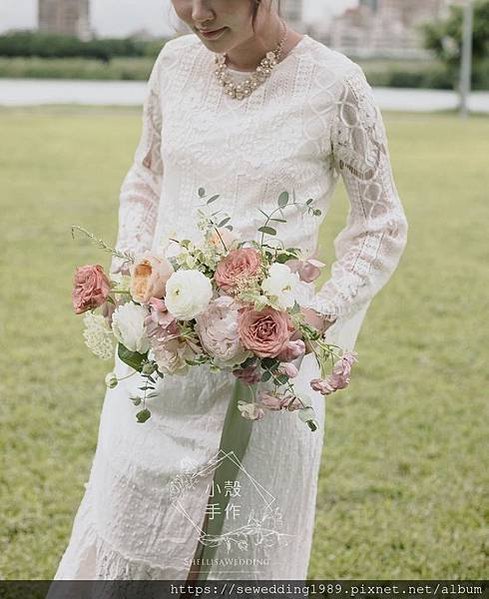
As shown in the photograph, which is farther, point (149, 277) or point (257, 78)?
point (257, 78)

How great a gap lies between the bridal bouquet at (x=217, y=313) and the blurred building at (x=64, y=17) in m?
25.7

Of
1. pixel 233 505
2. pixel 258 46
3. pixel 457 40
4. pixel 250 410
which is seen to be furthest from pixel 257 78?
pixel 457 40

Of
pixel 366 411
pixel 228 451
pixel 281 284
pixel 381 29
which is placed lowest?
pixel 381 29

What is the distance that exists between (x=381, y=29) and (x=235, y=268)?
3381 cm

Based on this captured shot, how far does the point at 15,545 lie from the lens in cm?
324

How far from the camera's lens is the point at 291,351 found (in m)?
Answer: 1.68

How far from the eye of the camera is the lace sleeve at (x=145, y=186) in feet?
7.23

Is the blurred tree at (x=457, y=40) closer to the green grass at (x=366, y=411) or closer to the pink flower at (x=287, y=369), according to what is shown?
the green grass at (x=366, y=411)

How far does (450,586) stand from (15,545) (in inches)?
54.4

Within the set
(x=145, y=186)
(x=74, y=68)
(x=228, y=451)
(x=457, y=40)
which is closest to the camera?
(x=228, y=451)

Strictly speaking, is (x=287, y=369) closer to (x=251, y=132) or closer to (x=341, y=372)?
(x=341, y=372)

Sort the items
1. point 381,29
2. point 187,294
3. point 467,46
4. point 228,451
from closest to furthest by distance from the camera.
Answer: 1. point 187,294
2. point 228,451
3. point 467,46
4. point 381,29

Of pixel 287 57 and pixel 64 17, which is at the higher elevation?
pixel 287 57

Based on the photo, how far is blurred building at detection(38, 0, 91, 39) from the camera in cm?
2680
